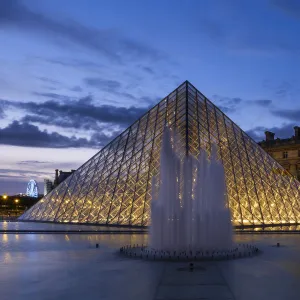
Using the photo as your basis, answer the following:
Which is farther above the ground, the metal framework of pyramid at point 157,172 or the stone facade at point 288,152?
the stone facade at point 288,152

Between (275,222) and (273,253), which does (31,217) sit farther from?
(273,253)

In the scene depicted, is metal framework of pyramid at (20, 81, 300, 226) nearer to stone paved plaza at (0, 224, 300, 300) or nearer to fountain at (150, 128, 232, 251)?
fountain at (150, 128, 232, 251)

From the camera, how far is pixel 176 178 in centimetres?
1875

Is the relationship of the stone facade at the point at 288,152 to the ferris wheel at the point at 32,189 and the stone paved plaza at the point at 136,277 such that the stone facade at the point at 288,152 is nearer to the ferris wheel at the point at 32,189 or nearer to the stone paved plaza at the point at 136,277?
the stone paved plaza at the point at 136,277

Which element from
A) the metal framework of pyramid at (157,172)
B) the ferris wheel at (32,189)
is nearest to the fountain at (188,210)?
the metal framework of pyramid at (157,172)

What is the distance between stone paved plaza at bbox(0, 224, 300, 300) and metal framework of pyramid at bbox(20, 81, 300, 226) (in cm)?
1569

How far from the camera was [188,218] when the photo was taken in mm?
17547

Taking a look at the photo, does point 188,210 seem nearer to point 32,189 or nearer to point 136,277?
point 136,277

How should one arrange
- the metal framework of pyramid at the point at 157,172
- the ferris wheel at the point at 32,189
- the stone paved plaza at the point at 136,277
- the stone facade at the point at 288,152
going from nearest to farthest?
the stone paved plaza at the point at 136,277
the metal framework of pyramid at the point at 157,172
the stone facade at the point at 288,152
the ferris wheel at the point at 32,189

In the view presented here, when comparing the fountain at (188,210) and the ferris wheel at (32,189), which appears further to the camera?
the ferris wheel at (32,189)

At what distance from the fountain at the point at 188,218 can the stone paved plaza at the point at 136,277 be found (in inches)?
57.0

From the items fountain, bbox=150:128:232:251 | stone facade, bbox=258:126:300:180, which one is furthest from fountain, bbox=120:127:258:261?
stone facade, bbox=258:126:300:180

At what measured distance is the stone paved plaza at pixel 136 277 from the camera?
30.2ft

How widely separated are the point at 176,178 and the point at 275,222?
1646 cm
